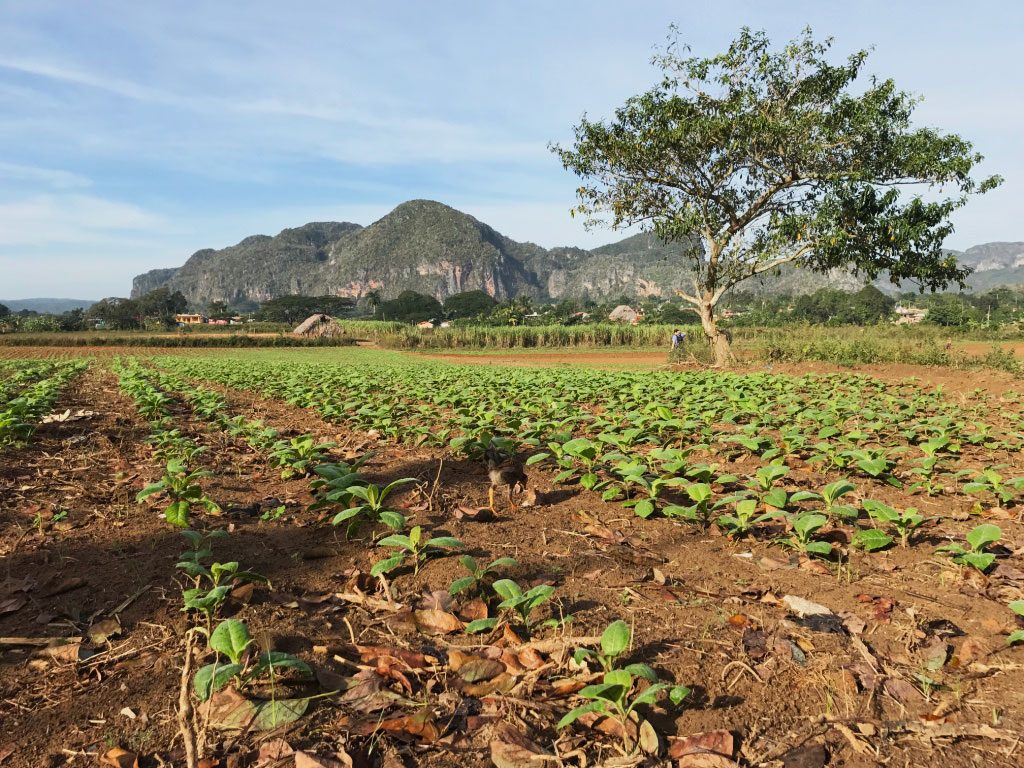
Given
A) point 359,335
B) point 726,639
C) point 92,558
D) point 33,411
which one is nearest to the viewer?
point 726,639

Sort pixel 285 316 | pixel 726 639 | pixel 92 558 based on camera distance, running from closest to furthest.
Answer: pixel 726 639, pixel 92 558, pixel 285 316

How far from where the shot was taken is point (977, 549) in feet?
10.5

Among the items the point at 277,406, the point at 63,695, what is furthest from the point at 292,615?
the point at 277,406

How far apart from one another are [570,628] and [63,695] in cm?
185

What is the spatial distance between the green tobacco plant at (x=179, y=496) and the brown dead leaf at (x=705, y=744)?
120 inches

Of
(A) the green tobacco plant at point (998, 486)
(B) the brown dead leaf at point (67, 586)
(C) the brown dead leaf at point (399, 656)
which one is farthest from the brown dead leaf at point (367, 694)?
(A) the green tobacco plant at point (998, 486)

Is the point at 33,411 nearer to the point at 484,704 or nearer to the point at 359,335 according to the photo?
the point at 484,704

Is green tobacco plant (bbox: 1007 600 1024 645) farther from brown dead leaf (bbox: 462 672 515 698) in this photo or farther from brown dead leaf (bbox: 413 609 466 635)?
brown dead leaf (bbox: 413 609 466 635)

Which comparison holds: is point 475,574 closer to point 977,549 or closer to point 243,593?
point 243,593

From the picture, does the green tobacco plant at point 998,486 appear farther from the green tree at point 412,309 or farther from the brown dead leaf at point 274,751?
the green tree at point 412,309

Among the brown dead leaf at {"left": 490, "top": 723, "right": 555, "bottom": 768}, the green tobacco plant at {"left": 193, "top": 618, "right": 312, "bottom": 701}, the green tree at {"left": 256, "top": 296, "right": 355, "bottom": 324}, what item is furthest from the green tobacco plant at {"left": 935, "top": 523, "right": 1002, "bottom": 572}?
the green tree at {"left": 256, "top": 296, "right": 355, "bottom": 324}

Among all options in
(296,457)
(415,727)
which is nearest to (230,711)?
(415,727)

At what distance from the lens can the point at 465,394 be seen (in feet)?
32.8

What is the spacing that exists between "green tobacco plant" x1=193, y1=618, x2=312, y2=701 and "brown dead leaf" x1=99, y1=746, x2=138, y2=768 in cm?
23
